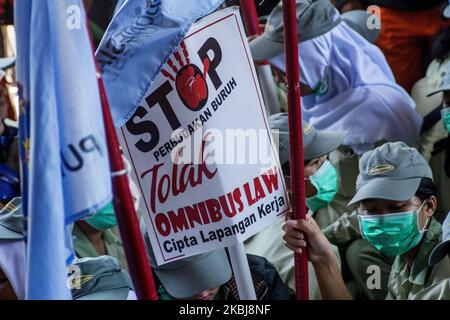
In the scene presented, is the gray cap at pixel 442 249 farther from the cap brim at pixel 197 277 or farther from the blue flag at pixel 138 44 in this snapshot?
the blue flag at pixel 138 44

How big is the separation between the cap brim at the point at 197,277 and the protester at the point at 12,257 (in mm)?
685

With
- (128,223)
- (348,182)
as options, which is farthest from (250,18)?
(128,223)

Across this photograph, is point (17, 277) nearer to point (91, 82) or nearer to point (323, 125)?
point (91, 82)

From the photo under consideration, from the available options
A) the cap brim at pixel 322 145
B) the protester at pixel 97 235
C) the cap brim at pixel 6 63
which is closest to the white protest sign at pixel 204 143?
the cap brim at pixel 322 145

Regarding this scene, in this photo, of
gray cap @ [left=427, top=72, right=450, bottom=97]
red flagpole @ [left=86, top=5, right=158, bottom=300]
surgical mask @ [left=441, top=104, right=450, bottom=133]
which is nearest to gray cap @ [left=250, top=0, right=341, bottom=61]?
gray cap @ [left=427, top=72, right=450, bottom=97]

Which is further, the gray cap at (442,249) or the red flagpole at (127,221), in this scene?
the gray cap at (442,249)

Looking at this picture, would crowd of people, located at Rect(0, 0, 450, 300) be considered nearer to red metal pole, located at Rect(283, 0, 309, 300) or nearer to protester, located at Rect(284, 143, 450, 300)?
protester, located at Rect(284, 143, 450, 300)

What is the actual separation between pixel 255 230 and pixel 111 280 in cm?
57

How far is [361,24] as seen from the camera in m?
5.35

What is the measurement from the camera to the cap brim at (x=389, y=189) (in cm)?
407

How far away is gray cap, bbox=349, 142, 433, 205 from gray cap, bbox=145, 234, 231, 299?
602 millimetres

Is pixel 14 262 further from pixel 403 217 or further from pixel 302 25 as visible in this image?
pixel 302 25

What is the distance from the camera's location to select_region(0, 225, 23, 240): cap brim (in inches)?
149

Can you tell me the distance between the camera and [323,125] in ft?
17.2
